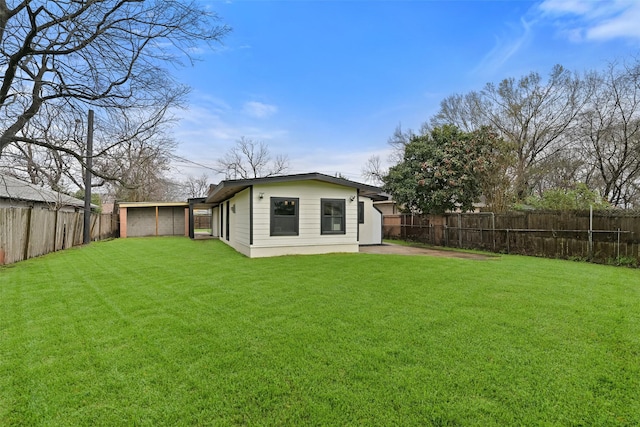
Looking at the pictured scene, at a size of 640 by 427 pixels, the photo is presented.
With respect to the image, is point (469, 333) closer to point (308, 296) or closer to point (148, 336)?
point (308, 296)

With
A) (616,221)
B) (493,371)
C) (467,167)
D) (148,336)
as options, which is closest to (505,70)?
(467,167)

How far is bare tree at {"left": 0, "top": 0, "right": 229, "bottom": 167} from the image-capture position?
17.7 feet

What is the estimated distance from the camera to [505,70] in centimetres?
1802

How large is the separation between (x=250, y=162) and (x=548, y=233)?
96.1 feet

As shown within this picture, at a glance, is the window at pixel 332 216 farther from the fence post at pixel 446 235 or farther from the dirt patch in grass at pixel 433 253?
the fence post at pixel 446 235

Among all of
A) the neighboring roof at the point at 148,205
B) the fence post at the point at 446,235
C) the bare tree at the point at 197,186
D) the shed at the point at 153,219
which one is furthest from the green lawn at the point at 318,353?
the bare tree at the point at 197,186

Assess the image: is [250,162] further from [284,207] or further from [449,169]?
[284,207]

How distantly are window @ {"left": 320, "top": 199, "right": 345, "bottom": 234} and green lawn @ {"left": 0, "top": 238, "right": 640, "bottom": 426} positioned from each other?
4.74 metres

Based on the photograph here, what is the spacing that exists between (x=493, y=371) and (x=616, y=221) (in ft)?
28.5

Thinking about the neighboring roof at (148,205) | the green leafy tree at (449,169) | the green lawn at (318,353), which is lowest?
the green lawn at (318,353)

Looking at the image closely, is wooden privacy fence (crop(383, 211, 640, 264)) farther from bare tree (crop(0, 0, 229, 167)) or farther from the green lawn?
bare tree (crop(0, 0, 229, 167))

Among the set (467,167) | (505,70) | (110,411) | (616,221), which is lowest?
(110,411)

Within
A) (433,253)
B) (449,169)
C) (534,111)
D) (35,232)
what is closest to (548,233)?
(433,253)

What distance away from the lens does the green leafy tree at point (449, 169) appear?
13.7 meters
